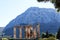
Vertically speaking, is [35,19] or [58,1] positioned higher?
[58,1]

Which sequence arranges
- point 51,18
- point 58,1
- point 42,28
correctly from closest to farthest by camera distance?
point 58,1
point 42,28
point 51,18

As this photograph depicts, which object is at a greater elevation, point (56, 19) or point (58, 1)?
point (58, 1)

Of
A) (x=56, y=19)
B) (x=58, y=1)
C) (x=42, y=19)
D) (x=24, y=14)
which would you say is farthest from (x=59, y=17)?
(x=58, y=1)

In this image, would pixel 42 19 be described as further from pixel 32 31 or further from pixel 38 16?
pixel 32 31

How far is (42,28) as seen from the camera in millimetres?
90625

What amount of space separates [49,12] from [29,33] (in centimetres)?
6898

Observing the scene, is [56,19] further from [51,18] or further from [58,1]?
[58,1]

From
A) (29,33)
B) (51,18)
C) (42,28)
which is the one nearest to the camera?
(29,33)

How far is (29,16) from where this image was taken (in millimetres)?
94125

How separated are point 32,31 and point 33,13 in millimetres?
65948

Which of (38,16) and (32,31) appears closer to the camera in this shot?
(32,31)

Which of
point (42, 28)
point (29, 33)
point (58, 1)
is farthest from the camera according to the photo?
point (42, 28)

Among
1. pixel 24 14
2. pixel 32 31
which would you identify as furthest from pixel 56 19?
pixel 32 31

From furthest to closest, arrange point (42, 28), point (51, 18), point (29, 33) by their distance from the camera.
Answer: point (51, 18)
point (42, 28)
point (29, 33)
